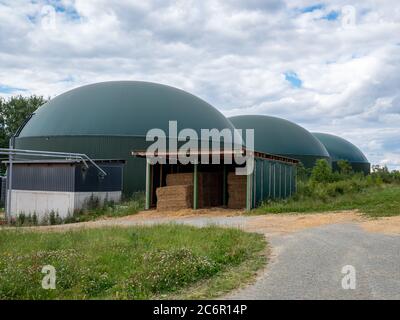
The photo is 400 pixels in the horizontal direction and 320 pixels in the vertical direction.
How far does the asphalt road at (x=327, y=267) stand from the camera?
6.92m

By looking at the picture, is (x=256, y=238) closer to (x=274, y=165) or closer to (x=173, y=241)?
(x=173, y=241)

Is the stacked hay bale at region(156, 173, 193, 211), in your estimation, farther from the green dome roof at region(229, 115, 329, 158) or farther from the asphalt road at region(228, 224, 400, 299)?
the green dome roof at region(229, 115, 329, 158)

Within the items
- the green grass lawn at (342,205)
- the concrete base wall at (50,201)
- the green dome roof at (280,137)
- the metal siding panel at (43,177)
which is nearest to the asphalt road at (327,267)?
the green grass lawn at (342,205)

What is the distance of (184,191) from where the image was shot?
22141 mm

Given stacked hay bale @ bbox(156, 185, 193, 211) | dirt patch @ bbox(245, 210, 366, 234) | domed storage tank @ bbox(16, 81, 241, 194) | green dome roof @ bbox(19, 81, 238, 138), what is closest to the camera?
dirt patch @ bbox(245, 210, 366, 234)

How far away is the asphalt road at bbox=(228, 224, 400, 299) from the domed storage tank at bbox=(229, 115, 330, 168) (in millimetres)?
34451

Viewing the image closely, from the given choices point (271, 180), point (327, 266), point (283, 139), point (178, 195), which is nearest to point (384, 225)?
point (327, 266)

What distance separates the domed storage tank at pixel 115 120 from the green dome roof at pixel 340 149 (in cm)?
2966

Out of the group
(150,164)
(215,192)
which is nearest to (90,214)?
(150,164)

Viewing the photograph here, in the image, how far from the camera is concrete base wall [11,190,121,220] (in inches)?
931

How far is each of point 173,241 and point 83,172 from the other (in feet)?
46.6

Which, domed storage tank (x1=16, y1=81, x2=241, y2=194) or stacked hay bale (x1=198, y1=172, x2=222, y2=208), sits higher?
domed storage tank (x1=16, y1=81, x2=241, y2=194)

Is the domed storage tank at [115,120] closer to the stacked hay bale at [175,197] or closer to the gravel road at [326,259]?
the stacked hay bale at [175,197]

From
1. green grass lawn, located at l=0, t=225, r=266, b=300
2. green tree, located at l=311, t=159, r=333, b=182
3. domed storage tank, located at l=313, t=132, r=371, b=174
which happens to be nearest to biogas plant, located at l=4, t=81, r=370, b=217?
green tree, located at l=311, t=159, r=333, b=182
